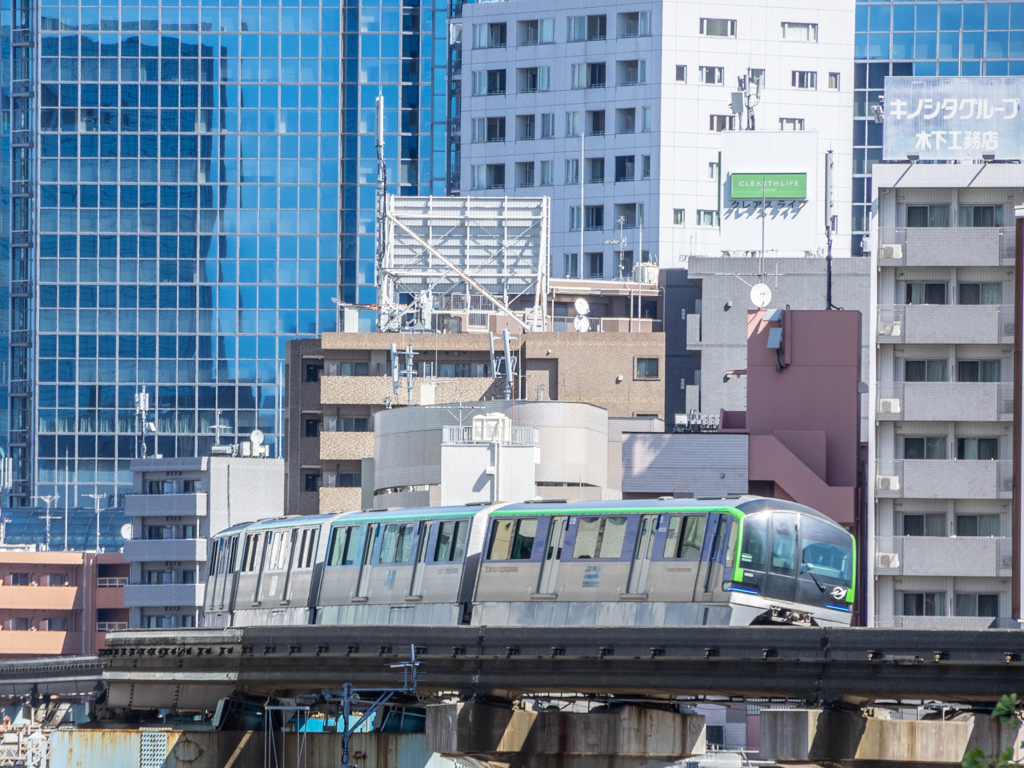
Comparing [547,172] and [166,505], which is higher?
[547,172]

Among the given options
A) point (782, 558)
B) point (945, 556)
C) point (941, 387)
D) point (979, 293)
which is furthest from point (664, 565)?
point (979, 293)

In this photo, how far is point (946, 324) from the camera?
68.2 m

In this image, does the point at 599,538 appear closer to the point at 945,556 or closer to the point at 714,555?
the point at 714,555

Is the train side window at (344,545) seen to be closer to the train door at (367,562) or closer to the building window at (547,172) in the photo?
the train door at (367,562)

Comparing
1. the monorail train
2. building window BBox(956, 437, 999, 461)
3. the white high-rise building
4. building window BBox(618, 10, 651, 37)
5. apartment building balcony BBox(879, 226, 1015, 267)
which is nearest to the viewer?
the monorail train

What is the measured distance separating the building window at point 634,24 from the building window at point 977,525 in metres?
68.9

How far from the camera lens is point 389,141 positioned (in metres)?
160

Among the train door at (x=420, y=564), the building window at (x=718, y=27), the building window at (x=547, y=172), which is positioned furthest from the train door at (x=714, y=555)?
the building window at (x=547, y=172)

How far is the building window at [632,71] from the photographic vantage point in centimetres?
13088

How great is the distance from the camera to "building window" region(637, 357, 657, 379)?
325ft

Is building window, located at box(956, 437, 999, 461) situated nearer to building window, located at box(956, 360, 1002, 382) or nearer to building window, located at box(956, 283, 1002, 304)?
building window, located at box(956, 360, 1002, 382)

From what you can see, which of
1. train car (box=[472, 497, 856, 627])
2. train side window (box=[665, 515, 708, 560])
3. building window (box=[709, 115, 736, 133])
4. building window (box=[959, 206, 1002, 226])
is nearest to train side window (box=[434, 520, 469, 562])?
train car (box=[472, 497, 856, 627])

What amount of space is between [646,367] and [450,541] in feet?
187

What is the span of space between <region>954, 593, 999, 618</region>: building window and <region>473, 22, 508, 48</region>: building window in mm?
76175
